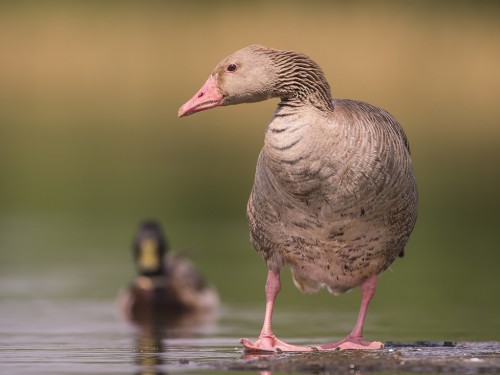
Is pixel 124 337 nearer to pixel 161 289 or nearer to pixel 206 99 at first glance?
pixel 206 99

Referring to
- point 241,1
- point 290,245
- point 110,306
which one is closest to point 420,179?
point 110,306

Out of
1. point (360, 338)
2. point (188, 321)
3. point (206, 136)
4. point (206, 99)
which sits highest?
point (206, 136)

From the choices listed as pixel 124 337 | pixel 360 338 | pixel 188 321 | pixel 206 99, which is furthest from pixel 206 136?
pixel 206 99

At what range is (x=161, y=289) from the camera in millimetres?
17000

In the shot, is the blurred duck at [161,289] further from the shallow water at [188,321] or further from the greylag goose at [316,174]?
the greylag goose at [316,174]

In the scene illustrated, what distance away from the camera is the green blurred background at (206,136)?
60.4 feet

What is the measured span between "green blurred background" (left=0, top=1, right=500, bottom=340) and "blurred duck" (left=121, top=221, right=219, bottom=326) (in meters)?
0.46

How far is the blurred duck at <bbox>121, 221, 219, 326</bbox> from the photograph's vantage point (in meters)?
16.1

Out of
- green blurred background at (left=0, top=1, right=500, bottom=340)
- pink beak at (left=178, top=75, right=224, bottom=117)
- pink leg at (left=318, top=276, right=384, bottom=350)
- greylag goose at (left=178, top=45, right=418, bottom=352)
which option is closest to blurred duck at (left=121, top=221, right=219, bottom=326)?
green blurred background at (left=0, top=1, right=500, bottom=340)

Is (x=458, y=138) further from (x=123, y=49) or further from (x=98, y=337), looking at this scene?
(x=98, y=337)

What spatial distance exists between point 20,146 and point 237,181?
41.3ft

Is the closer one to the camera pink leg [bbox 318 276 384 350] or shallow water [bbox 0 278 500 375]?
shallow water [bbox 0 278 500 375]

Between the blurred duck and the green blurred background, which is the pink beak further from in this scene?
the blurred duck

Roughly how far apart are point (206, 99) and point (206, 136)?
121ft
